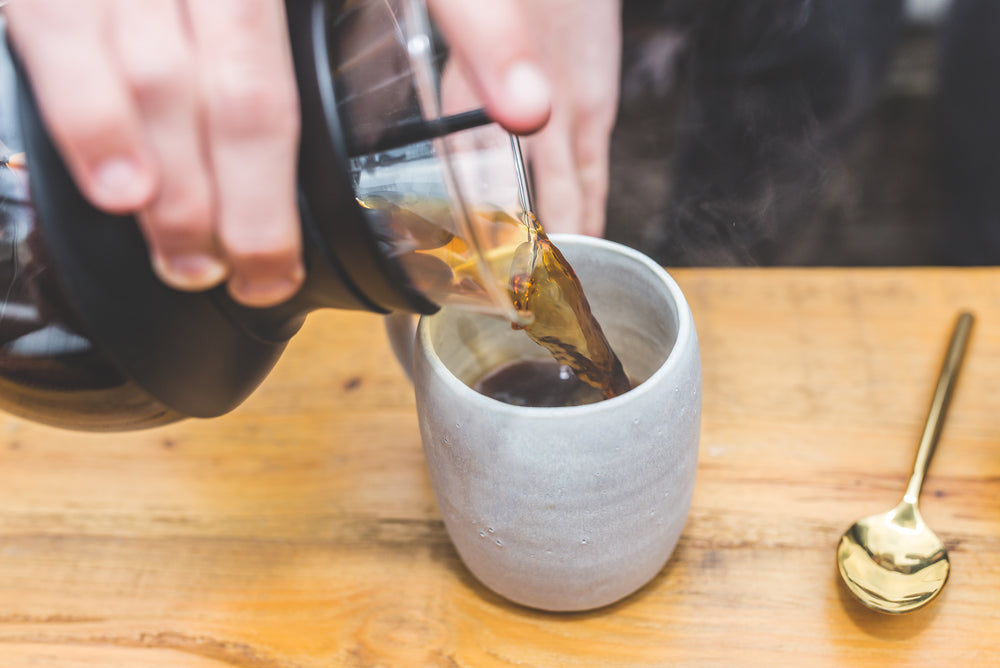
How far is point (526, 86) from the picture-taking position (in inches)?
14.4

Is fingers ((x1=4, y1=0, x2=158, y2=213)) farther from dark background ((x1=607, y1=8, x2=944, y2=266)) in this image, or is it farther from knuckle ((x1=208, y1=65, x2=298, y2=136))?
dark background ((x1=607, y1=8, x2=944, y2=266))

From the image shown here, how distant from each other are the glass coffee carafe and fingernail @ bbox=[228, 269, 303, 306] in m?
0.01

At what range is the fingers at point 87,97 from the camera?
1.08 feet

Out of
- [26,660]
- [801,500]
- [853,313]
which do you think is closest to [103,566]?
[26,660]

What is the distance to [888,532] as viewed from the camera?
626mm

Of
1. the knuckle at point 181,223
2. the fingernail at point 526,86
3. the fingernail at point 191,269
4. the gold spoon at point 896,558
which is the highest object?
the fingernail at point 526,86

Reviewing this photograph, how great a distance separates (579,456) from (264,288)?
0.66 ft

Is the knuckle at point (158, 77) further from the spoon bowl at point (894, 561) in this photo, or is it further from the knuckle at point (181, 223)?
the spoon bowl at point (894, 561)

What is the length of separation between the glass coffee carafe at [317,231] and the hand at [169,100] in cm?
2

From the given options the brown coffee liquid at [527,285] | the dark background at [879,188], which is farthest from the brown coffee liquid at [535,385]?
the dark background at [879,188]

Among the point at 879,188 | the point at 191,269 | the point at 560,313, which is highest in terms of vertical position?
the point at 191,269

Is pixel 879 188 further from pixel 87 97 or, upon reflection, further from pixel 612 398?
pixel 87 97

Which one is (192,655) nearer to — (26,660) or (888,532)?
(26,660)

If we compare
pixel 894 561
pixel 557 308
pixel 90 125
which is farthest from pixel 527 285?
pixel 894 561
